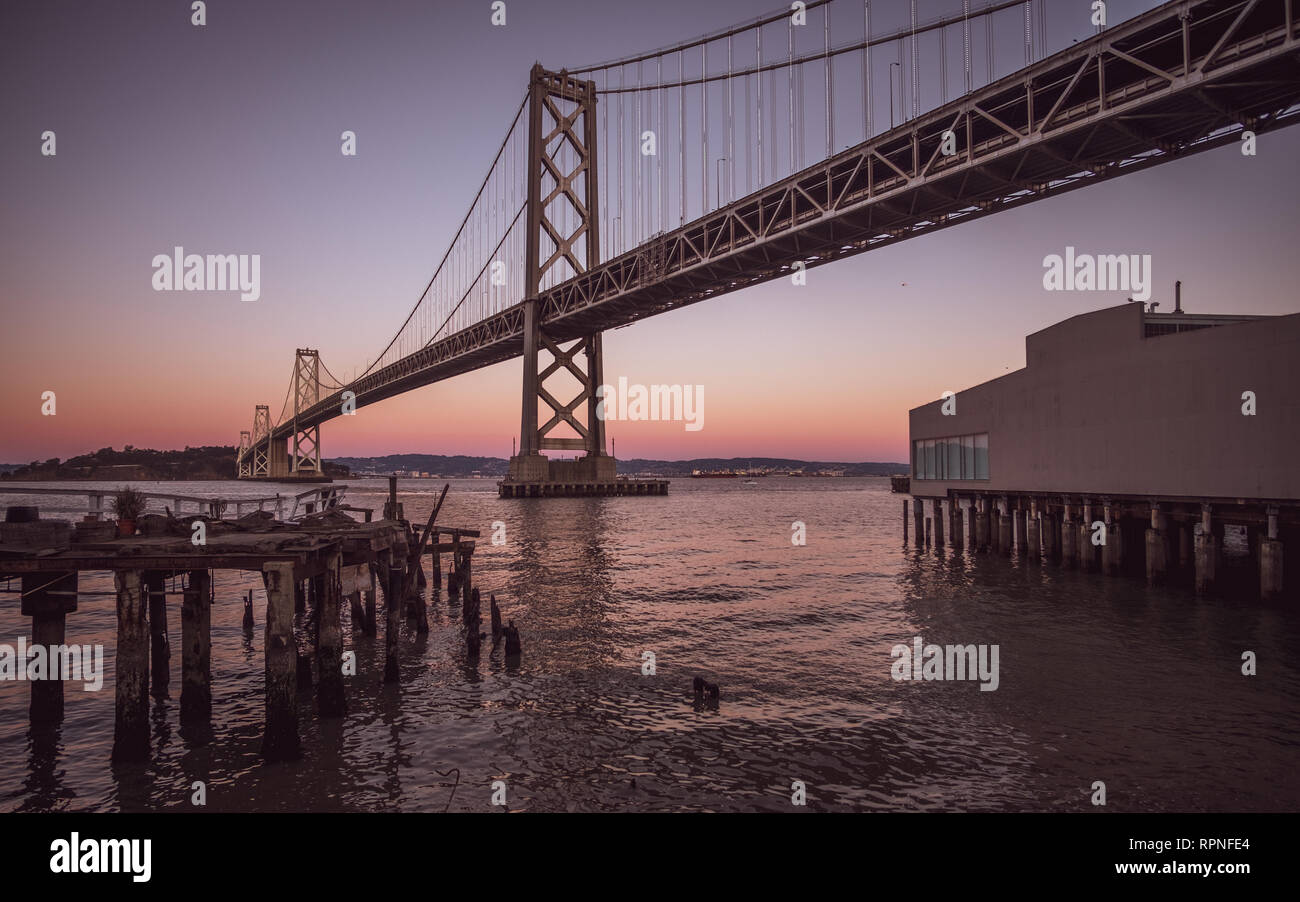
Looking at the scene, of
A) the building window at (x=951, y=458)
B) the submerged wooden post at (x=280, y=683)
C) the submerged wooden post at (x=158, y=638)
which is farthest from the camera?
the building window at (x=951, y=458)

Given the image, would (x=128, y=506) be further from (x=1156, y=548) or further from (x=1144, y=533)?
(x=1144, y=533)

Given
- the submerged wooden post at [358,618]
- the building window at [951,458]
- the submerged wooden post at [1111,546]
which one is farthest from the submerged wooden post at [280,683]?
the building window at [951,458]

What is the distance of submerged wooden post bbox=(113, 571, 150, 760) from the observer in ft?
29.6

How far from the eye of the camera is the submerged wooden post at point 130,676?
9.03 m

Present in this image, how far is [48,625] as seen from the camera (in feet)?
32.5

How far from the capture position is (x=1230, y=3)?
79.2 ft

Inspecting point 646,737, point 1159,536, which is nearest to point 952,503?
point 1159,536

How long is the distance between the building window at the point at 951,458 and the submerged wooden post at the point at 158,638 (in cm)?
2798

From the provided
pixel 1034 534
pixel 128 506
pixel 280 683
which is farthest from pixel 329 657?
pixel 1034 534

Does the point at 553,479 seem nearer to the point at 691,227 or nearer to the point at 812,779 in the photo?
the point at 691,227

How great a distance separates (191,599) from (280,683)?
97.6 inches

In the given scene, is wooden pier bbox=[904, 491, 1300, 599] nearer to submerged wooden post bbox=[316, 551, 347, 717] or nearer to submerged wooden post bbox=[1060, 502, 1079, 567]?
submerged wooden post bbox=[1060, 502, 1079, 567]

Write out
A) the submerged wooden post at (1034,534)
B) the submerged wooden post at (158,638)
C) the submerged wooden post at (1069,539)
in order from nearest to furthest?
the submerged wooden post at (158,638) → the submerged wooden post at (1069,539) → the submerged wooden post at (1034,534)

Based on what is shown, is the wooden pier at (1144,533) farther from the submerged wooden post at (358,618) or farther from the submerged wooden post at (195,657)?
the submerged wooden post at (195,657)
